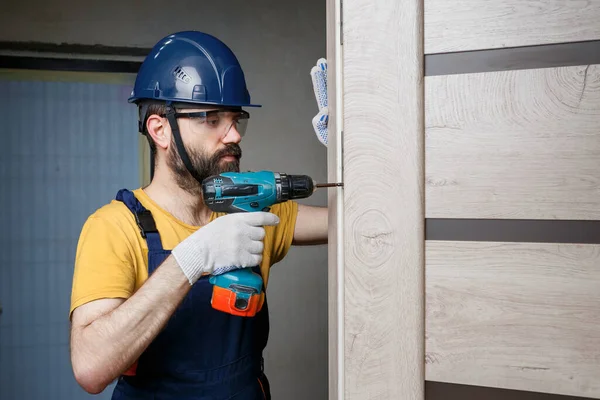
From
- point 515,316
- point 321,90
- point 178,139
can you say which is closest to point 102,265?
point 178,139

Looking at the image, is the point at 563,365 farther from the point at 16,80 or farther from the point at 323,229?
the point at 16,80

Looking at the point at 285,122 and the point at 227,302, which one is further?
the point at 285,122

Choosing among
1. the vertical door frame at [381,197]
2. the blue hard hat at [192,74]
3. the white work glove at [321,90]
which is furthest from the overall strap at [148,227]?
the vertical door frame at [381,197]

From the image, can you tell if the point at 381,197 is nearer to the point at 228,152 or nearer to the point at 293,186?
the point at 293,186

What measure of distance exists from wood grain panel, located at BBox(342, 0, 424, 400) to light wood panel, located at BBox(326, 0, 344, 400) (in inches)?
0.8

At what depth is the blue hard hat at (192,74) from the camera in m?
1.54

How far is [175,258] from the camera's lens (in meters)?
1.29

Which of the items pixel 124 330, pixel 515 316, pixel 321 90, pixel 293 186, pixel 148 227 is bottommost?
pixel 124 330

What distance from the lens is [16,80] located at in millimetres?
2975

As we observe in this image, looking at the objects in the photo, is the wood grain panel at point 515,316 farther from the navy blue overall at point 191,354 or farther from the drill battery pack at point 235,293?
the navy blue overall at point 191,354

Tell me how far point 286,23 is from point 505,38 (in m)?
2.37

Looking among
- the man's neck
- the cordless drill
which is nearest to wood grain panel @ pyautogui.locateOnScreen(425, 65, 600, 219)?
the cordless drill

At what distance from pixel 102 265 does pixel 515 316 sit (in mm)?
943

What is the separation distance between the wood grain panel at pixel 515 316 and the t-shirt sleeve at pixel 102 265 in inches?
30.8
